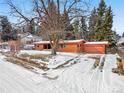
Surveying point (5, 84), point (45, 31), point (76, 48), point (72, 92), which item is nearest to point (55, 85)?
point (72, 92)

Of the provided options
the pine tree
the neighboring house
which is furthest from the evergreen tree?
the neighboring house

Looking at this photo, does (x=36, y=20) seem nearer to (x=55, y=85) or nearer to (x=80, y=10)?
(x=80, y=10)

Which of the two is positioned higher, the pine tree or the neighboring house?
the pine tree

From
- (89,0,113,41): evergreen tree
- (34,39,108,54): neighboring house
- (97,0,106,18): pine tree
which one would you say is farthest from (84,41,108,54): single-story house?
(97,0,106,18): pine tree

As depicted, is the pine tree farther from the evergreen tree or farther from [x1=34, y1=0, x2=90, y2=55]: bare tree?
[x1=34, y1=0, x2=90, y2=55]: bare tree

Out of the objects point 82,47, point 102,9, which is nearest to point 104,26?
point 102,9

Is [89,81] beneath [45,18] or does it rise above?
beneath

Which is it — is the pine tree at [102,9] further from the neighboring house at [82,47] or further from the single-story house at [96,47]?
the single-story house at [96,47]

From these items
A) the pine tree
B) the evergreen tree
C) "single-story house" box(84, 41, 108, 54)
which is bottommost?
"single-story house" box(84, 41, 108, 54)

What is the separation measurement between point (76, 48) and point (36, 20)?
10522 millimetres

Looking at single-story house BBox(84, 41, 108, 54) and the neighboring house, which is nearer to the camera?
single-story house BBox(84, 41, 108, 54)

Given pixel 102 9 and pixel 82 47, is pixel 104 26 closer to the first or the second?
pixel 102 9

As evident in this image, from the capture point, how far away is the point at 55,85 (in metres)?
8.84

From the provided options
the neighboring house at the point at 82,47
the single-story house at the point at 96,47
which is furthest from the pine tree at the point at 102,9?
the single-story house at the point at 96,47
